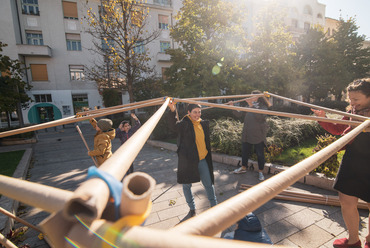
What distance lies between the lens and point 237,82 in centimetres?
1077

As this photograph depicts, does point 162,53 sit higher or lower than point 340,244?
higher

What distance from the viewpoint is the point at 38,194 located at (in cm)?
57

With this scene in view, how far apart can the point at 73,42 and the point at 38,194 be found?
2682 cm

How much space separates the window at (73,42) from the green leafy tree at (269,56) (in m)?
20.4

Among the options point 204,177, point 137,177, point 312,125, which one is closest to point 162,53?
point 312,125

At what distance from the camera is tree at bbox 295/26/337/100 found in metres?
17.3

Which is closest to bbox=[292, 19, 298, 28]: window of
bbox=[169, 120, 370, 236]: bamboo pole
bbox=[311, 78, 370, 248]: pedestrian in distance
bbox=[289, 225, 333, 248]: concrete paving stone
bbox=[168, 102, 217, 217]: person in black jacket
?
bbox=[311, 78, 370, 248]: pedestrian in distance

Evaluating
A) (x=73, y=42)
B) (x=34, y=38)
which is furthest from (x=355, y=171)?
(x=34, y=38)

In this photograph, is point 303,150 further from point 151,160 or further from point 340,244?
point 151,160

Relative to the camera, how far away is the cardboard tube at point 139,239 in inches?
15.1

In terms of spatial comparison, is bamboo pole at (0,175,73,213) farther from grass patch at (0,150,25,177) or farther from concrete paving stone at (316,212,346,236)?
grass patch at (0,150,25,177)

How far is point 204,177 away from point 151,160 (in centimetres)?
437

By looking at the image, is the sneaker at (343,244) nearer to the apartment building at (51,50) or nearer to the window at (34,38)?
the apartment building at (51,50)

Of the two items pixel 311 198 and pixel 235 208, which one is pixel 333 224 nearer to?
pixel 311 198
